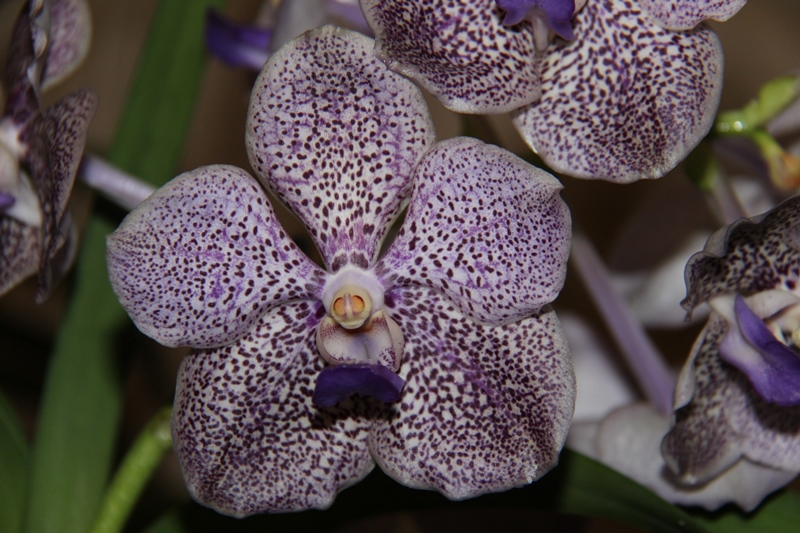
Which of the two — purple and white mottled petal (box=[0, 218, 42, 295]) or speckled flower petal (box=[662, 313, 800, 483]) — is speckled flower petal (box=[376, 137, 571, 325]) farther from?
purple and white mottled petal (box=[0, 218, 42, 295])

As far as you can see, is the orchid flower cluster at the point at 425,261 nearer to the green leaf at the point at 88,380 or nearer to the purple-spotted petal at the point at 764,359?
the purple-spotted petal at the point at 764,359

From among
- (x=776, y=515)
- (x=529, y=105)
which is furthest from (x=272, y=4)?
(x=776, y=515)

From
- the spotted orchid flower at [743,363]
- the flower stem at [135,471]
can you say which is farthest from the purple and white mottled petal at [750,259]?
the flower stem at [135,471]

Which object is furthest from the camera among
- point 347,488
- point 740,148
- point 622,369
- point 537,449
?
point 622,369

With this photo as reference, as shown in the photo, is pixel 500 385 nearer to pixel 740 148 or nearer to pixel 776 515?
pixel 776 515

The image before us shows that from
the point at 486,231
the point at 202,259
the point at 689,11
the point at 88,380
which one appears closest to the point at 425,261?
the point at 486,231

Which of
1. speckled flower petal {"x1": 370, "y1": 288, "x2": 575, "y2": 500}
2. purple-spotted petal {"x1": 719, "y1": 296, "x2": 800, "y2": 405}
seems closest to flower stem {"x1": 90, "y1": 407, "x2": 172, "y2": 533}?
speckled flower petal {"x1": 370, "y1": 288, "x2": 575, "y2": 500}

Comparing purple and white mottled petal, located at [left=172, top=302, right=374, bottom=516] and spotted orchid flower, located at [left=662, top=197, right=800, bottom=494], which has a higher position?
spotted orchid flower, located at [left=662, top=197, right=800, bottom=494]
